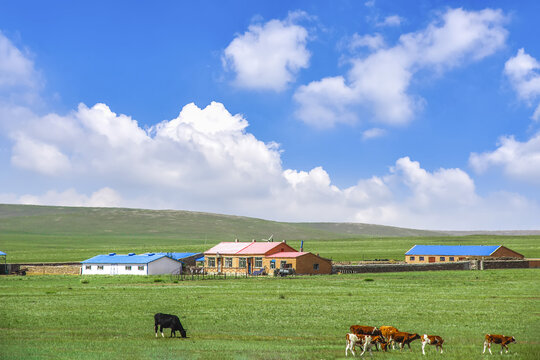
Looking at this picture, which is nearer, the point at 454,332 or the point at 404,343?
the point at 404,343

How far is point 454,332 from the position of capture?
3161 cm

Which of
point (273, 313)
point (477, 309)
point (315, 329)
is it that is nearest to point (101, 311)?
point (273, 313)

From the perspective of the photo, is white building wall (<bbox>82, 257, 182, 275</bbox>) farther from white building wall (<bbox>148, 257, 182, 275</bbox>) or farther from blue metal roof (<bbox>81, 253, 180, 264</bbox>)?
blue metal roof (<bbox>81, 253, 180, 264</bbox>)

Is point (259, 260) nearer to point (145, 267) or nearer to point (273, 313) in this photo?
point (145, 267)

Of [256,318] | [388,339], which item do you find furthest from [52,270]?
[388,339]

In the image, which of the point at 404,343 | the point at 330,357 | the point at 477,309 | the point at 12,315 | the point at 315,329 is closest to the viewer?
the point at 330,357

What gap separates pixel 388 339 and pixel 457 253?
87.3m

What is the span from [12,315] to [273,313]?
15160 mm

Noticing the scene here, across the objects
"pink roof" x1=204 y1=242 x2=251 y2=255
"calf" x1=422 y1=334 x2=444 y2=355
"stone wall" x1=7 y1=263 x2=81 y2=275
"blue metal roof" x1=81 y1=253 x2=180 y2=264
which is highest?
"pink roof" x1=204 y1=242 x2=251 y2=255

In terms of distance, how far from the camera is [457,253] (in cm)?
11000

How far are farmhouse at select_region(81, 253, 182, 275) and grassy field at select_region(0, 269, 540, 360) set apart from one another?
31.0 meters

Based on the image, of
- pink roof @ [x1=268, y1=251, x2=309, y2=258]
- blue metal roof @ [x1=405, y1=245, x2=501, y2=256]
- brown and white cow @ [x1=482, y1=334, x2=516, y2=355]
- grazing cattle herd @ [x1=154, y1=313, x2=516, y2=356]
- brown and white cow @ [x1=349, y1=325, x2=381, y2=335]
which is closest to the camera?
grazing cattle herd @ [x1=154, y1=313, x2=516, y2=356]

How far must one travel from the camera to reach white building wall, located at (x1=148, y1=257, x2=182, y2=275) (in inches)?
3637

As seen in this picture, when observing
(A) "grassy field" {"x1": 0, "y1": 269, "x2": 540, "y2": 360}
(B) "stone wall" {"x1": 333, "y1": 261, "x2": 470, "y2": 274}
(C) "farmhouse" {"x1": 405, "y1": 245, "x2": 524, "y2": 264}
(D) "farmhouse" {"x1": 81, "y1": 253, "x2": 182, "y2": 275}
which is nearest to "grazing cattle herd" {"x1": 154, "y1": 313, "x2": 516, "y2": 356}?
(A) "grassy field" {"x1": 0, "y1": 269, "x2": 540, "y2": 360}
